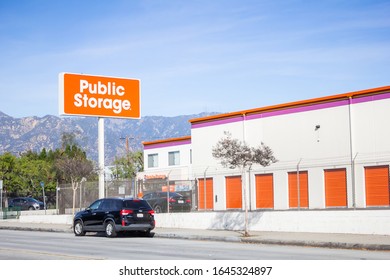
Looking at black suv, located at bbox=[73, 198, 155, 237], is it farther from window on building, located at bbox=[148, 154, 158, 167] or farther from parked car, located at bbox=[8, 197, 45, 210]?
window on building, located at bbox=[148, 154, 158, 167]

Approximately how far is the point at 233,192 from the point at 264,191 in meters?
2.61

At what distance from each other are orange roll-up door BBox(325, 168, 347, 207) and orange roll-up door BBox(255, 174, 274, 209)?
13.4 feet

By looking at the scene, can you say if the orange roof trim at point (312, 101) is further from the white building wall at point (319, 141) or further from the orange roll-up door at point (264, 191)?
the orange roll-up door at point (264, 191)

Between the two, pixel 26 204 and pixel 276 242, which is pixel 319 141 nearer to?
pixel 276 242

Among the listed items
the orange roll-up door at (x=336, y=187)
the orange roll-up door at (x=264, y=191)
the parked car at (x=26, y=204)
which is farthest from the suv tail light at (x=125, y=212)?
the parked car at (x=26, y=204)

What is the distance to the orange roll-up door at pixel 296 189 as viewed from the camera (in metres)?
40.0

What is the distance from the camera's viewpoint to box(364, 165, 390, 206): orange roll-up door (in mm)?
36013

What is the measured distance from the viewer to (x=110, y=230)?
29.5m

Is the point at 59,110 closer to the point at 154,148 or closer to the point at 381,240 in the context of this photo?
the point at 381,240

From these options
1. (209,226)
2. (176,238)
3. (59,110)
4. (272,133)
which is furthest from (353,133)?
(59,110)

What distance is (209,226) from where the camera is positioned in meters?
33.0

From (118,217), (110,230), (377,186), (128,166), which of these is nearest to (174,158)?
(128,166)

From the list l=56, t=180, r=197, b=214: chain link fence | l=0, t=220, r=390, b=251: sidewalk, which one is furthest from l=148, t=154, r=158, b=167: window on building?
l=0, t=220, r=390, b=251: sidewalk

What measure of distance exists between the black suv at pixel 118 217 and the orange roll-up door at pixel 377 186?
12.8 meters
